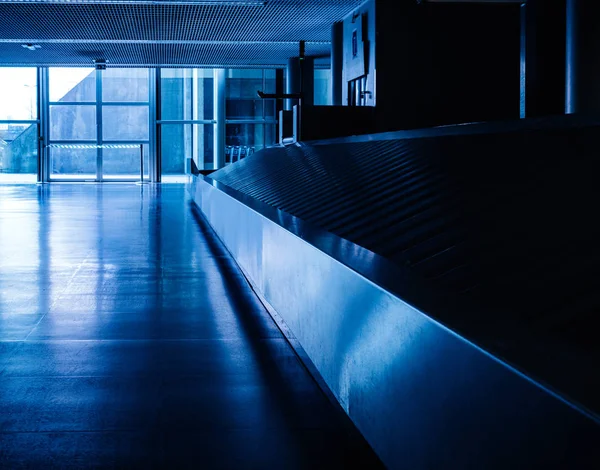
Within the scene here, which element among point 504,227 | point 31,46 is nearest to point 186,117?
point 31,46

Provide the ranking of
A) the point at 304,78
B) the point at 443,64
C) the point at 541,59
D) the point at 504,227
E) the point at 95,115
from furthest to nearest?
the point at 95,115 → the point at 304,78 → the point at 443,64 → the point at 541,59 → the point at 504,227

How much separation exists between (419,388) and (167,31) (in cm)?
1383

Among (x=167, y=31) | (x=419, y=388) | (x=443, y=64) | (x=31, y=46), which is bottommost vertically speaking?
(x=419, y=388)

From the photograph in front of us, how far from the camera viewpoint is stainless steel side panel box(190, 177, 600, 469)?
1011mm

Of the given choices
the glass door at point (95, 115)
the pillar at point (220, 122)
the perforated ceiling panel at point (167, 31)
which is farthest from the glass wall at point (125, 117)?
the perforated ceiling panel at point (167, 31)

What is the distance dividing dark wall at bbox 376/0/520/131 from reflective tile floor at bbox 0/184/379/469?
6241 millimetres

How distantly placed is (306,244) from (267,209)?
1.56 meters

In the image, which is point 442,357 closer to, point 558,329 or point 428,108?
point 558,329

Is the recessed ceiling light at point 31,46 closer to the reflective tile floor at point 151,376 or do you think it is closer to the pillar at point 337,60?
the pillar at point 337,60

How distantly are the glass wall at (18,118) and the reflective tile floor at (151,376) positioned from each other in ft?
58.8

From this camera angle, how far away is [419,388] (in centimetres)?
145

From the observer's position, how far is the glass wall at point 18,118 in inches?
855

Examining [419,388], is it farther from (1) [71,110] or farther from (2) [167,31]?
(1) [71,110]

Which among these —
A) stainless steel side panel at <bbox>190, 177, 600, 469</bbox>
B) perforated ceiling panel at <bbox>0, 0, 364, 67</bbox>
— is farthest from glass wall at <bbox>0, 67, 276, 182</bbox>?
stainless steel side panel at <bbox>190, 177, 600, 469</bbox>
